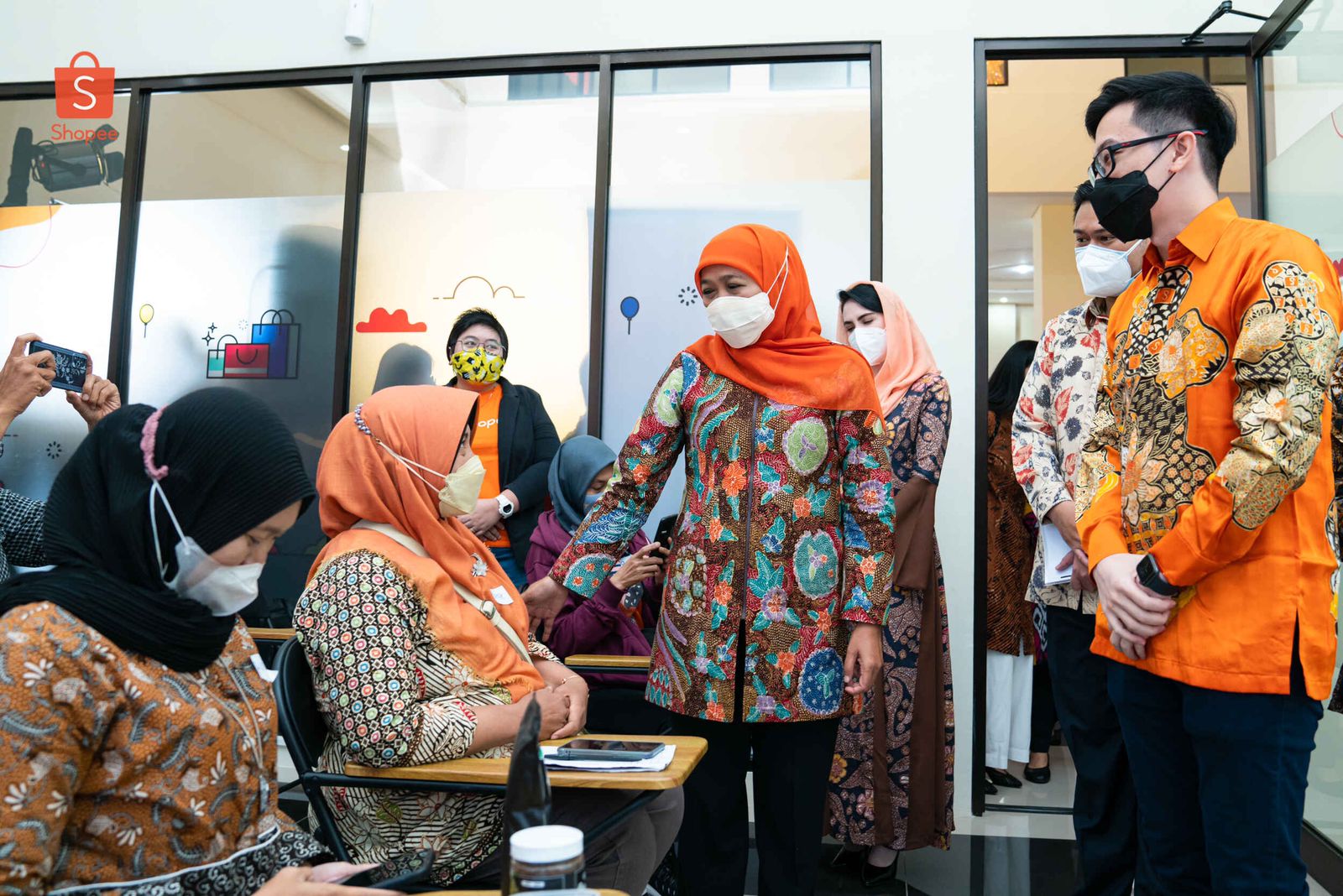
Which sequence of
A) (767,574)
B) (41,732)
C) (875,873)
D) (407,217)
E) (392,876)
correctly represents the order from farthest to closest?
(407,217) < (875,873) < (767,574) < (392,876) < (41,732)

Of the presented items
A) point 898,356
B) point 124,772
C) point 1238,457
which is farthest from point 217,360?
point 1238,457

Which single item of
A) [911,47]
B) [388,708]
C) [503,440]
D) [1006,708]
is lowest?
[1006,708]

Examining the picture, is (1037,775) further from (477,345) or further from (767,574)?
(477,345)

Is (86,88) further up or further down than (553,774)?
further up

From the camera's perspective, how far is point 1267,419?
137 centimetres

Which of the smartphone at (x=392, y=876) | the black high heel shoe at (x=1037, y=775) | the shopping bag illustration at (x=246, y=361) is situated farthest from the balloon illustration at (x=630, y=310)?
the smartphone at (x=392, y=876)

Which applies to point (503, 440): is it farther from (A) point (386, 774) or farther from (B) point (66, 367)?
(A) point (386, 774)

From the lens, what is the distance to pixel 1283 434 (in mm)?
1360

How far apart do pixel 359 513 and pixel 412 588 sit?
0.64 ft

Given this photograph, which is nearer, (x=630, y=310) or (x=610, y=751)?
(x=610, y=751)

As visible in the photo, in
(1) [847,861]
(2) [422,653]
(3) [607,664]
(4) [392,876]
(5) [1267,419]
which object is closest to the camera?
(5) [1267,419]

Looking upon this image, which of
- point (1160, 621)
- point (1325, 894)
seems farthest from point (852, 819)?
point (1160, 621)

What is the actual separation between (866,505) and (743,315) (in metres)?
0.48

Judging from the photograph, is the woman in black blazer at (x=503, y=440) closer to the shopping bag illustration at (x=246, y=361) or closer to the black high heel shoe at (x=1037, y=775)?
the shopping bag illustration at (x=246, y=361)
